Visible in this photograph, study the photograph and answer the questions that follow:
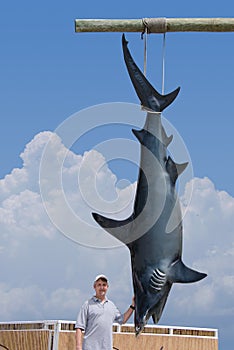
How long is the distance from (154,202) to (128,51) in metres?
1.33

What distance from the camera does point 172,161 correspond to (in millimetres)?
5945

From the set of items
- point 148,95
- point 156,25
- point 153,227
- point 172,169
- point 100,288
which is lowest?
point 100,288

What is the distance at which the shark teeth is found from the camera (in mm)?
5645

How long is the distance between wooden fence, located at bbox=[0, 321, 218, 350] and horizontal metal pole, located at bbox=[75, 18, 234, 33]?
4209 mm

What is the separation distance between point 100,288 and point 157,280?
3.70 feet

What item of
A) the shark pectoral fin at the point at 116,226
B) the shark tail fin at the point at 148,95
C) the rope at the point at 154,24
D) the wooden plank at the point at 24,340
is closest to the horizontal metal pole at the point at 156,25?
the rope at the point at 154,24

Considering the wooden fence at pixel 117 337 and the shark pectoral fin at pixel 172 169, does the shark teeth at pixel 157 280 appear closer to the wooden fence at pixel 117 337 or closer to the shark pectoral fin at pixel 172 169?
the shark pectoral fin at pixel 172 169

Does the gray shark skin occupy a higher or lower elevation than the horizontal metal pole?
lower

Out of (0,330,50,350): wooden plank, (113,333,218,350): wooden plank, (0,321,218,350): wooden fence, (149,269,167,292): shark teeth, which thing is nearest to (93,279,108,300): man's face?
(149,269,167,292): shark teeth

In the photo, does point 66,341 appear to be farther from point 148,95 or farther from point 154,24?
point 154,24

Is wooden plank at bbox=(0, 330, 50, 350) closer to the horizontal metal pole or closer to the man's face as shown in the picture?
the man's face

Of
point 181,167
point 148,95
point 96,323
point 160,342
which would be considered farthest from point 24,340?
point 148,95

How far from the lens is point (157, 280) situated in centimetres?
565

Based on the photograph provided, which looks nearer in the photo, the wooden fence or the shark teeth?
the shark teeth
